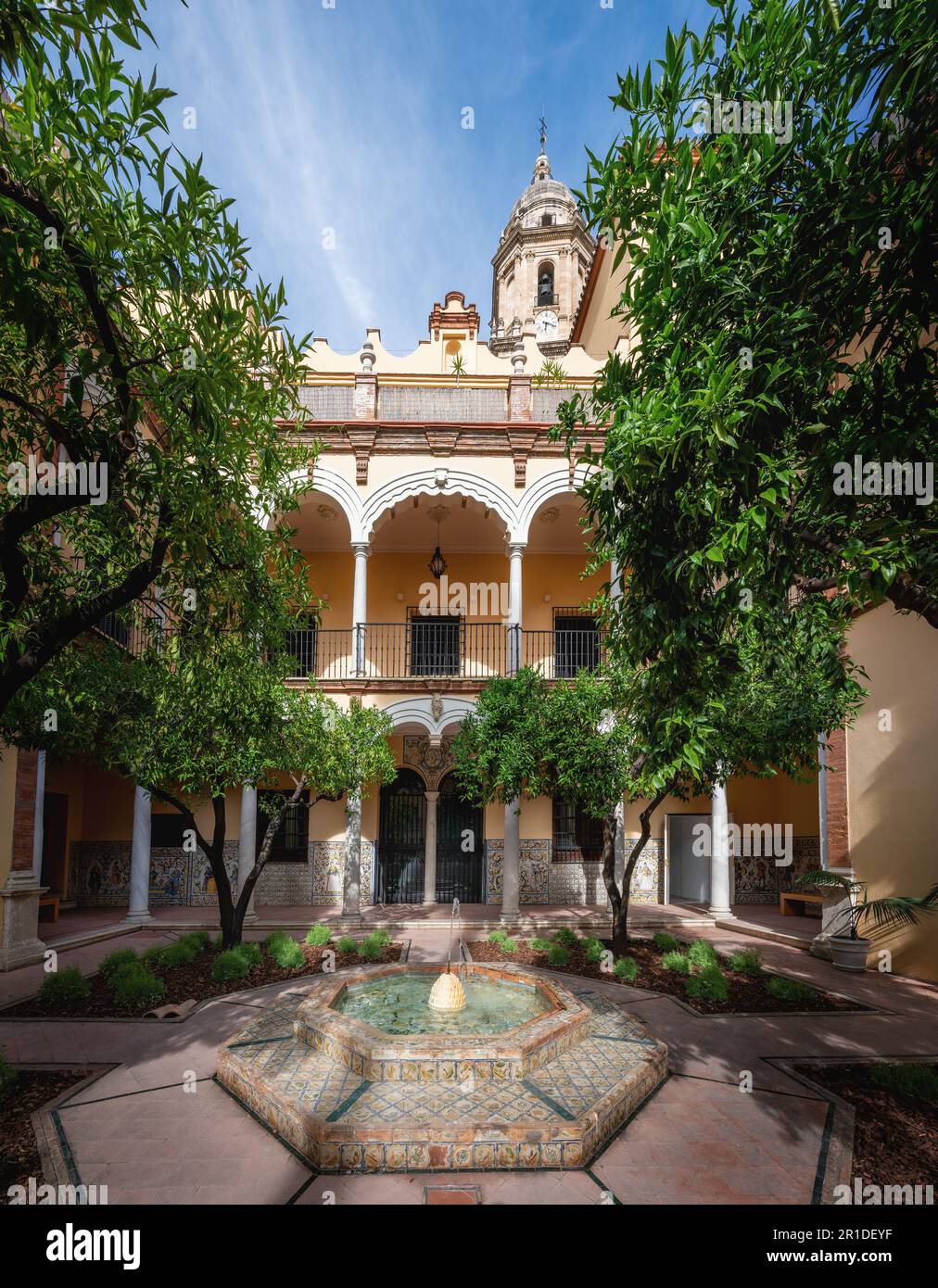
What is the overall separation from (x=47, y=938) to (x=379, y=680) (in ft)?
21.4

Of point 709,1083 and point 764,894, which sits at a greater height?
point 709,1083

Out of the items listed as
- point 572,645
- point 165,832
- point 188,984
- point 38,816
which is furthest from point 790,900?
point 38,816

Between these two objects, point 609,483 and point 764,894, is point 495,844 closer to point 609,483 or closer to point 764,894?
point 764,894

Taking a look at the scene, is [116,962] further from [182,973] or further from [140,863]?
[140,863]

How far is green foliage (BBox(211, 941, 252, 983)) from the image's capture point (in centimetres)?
805

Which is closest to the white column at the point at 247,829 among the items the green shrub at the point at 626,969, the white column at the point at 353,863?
the white column at the point at 353,863

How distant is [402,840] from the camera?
579 inches

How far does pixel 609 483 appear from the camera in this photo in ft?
12.8

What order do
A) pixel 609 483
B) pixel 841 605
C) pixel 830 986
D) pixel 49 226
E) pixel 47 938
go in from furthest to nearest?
pixel 47 938 → pixel 830 986 → pixel 841 605 → pixel 609 483 → pixel 49 226

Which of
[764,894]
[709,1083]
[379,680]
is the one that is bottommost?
[764,894]

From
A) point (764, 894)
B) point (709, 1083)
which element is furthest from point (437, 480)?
point (764, 894)
